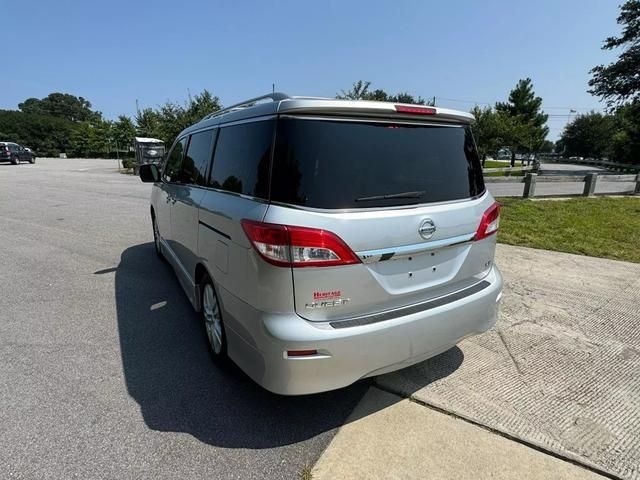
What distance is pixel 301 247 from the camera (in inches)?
76.8

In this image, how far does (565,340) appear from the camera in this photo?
11.1 feet

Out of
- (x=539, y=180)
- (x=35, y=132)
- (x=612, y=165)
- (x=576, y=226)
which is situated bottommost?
(x=612, y=165)

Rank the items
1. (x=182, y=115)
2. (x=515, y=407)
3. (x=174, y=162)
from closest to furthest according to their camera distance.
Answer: (x=515, y=407)
(x=174, y=162)
(x=182, y=115)

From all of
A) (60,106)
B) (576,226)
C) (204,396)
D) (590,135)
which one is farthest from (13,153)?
(60,106)

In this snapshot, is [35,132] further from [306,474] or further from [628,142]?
[628,142]

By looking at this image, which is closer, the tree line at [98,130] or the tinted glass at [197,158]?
the tinted glass at [197,158]

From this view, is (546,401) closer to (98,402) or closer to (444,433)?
(444,433)

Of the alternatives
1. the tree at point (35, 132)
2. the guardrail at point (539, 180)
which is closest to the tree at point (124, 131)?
the tree at point (35, 132)

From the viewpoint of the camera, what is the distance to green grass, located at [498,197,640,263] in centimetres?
642

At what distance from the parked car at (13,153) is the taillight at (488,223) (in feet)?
138

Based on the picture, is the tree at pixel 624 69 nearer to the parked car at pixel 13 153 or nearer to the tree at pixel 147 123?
the tree at pixel 147 123

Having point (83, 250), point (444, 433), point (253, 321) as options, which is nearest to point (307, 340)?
point (253, 321)

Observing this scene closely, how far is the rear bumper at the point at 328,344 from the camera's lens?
6.63 feet

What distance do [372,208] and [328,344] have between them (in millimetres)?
781
